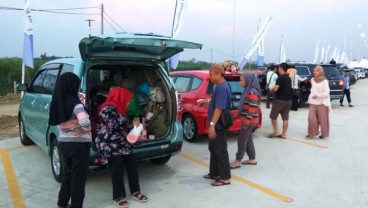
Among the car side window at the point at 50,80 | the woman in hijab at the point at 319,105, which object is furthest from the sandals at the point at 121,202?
the woman in hijab at the point at 319,105

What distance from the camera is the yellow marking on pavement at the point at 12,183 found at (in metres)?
5.11

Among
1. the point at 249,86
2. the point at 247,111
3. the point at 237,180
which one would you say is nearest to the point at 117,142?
the point at 237,180

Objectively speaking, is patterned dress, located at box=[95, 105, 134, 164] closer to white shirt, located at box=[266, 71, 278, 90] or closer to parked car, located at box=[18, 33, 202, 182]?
parked car, located at box=[18, 33, 202, 182]

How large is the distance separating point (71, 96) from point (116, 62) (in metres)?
1.53

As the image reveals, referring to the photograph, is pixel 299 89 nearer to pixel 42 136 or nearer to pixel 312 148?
pixel 312 148

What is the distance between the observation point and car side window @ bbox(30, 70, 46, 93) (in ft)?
21.9

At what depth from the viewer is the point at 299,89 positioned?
1522 centimetres

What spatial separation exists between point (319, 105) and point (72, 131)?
6.37 m

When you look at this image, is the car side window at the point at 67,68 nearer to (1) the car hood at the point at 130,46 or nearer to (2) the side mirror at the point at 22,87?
(1) the car hood at the point at 130,46

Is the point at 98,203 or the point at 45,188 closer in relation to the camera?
the point at 98,203

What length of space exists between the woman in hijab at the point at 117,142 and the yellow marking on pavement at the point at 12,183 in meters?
1.23

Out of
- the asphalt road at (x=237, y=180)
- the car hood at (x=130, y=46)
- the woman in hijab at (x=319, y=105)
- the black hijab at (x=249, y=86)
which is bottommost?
the asphalt road at (x=237, y=180)

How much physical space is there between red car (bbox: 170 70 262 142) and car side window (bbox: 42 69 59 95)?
3037 millimetres

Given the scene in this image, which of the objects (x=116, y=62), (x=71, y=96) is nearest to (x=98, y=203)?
(x=71, y=96)
